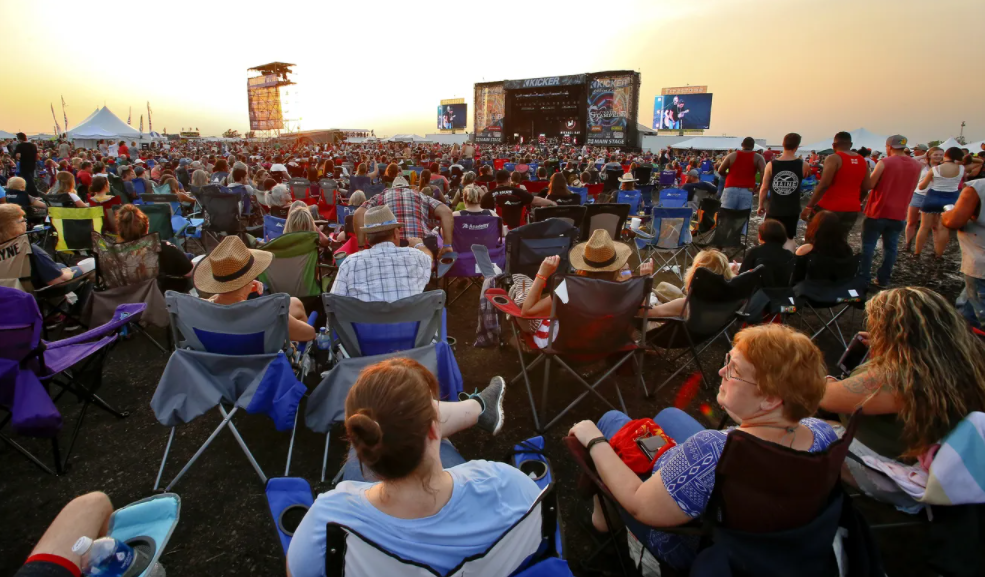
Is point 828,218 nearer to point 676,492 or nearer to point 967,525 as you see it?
point 967,525

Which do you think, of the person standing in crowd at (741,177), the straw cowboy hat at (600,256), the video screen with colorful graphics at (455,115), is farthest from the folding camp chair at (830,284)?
the video screen with colorful graphics at (455,115)

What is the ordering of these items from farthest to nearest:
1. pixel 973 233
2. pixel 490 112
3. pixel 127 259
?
1. pixel 490 112
2. pixel 973 233
3. pixel 127 259

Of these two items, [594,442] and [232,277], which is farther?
[232,277]

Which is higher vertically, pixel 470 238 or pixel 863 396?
pixel 470 238

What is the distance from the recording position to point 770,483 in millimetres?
1272

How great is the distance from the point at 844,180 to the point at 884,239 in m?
1.07

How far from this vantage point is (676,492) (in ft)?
4.66

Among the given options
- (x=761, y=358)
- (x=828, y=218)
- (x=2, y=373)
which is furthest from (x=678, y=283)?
(x=2, y=373)

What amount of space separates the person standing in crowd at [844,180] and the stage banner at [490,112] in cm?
4384

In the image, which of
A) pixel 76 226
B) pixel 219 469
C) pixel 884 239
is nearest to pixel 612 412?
pixel 219 469

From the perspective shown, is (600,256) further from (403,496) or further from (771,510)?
(403,496)

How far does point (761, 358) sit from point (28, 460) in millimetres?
3724

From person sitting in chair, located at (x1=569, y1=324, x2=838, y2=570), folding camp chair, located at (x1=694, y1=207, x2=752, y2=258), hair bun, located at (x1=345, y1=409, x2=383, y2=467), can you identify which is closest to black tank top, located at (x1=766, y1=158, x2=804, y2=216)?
folding camp chair, located at (x1=694, y1=207, x2=752, y2=258)

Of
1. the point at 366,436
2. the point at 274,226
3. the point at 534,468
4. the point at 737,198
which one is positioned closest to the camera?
the point at 366,436
